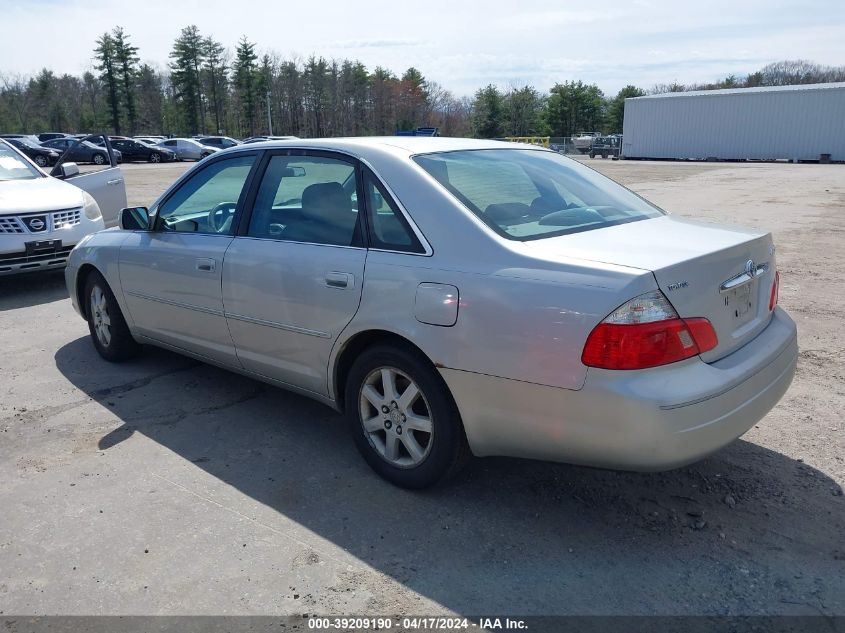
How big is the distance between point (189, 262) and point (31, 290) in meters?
4.96

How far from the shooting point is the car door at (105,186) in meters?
9.59

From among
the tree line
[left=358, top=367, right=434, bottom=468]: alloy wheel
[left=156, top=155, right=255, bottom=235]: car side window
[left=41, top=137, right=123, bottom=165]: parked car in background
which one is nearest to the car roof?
[left=156, top=155, right=255, bottom=235]: car side window

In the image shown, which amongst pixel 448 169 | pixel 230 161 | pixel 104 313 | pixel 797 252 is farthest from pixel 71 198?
pixel 797 252

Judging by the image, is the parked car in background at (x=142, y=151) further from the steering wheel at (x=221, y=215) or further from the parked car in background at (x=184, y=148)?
the steering wheel at (x=221, y=215)

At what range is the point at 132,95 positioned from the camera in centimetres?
7919

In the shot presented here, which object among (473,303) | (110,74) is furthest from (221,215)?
(110,74)

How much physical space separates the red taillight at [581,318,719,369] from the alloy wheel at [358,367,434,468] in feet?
2.86

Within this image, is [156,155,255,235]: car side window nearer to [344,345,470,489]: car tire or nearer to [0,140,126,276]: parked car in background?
[344,345,470,489]: car tire

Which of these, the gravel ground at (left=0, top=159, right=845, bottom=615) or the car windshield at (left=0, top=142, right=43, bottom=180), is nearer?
the gravel ground at (left=0, top=159, right=845, bottom=615)

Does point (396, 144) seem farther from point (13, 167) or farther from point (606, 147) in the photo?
point (606, 147)

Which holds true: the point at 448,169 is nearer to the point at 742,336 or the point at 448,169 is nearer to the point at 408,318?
the point at 408,318

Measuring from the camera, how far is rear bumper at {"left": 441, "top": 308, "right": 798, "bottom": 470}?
8.74 feet

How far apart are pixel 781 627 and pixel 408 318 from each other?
1823 millimetres

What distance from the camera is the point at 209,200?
4.69 m
